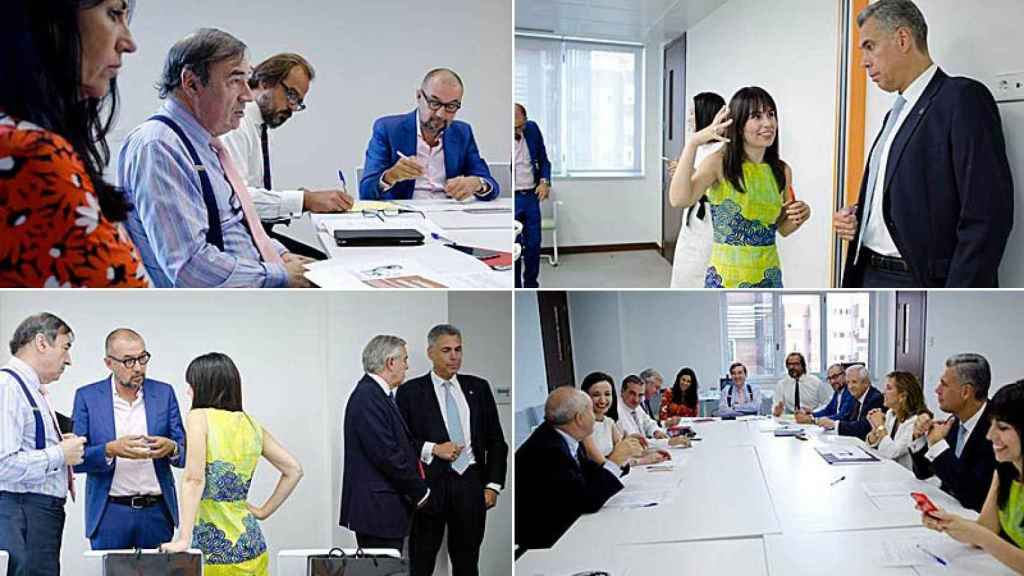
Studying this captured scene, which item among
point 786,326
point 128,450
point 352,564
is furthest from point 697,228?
point 128,450

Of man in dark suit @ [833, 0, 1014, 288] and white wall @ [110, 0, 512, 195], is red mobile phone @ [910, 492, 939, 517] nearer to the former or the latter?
man in dark suit @ [833, 0, 1014, 288]

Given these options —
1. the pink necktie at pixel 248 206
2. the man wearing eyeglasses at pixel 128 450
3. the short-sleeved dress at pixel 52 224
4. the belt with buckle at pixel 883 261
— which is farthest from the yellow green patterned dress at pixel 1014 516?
the short-sleeved dress at pixel 52 224

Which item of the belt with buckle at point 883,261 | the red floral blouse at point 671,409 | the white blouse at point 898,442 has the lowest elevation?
the white blouse at point 898,442

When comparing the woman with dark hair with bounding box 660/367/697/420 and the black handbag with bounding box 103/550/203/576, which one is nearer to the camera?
the black handbag with bounding box 103/550/203/576

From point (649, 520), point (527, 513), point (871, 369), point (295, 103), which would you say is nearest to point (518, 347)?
point (527, 513)

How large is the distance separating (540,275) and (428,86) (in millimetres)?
485

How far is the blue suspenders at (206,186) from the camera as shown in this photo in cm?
180

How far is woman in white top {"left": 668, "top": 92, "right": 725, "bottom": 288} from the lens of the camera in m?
2.01

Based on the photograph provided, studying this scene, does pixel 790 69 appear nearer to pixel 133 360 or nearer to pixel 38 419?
pixel 133 360

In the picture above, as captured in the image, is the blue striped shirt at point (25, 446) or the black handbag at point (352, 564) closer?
the blue striped shirt at point (25, 446)

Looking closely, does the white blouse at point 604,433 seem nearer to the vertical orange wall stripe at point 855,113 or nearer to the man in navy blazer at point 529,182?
the man in navy blazer at point 529,182

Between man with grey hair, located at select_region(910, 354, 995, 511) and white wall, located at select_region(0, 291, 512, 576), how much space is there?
108 cm

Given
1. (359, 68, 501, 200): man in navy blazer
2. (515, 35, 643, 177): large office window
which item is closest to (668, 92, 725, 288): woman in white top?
(515, 35, 643, 177): large office window

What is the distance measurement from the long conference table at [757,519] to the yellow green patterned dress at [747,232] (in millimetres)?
349
